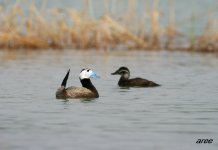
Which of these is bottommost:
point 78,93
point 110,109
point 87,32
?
point 110,109

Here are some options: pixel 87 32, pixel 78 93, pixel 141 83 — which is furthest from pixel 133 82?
pixel 87 32

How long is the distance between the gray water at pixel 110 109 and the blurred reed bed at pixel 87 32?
9.68 ft

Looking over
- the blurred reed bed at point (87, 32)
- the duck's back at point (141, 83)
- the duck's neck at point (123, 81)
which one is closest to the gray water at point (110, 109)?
the duck's neck at point (123, 81)

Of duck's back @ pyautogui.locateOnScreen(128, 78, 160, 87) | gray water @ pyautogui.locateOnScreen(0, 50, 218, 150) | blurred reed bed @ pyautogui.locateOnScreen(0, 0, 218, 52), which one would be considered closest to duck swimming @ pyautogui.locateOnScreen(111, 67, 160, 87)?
duck's back @ pyautogui.locateOnScreen(128, 78, 160, 87)

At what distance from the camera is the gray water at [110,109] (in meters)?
10.4

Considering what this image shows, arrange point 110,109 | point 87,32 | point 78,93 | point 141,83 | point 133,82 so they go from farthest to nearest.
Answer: point 87,32, point 133,82, point 141,83, point 78,93, point 110,109

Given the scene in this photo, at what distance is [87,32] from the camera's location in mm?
27688

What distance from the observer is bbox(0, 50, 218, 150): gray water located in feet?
34.3

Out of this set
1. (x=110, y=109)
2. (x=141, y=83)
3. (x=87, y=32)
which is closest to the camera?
(x=110, y=109)

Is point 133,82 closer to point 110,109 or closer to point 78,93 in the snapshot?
point 78,93

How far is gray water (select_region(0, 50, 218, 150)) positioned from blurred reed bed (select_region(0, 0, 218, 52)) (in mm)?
2950

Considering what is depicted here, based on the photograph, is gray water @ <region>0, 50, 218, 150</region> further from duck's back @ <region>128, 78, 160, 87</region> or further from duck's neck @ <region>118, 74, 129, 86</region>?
duck's back @ <region>128, 78, 160, 87</region>

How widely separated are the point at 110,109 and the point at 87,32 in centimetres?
1406

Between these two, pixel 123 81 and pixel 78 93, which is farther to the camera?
pixel 123 81
